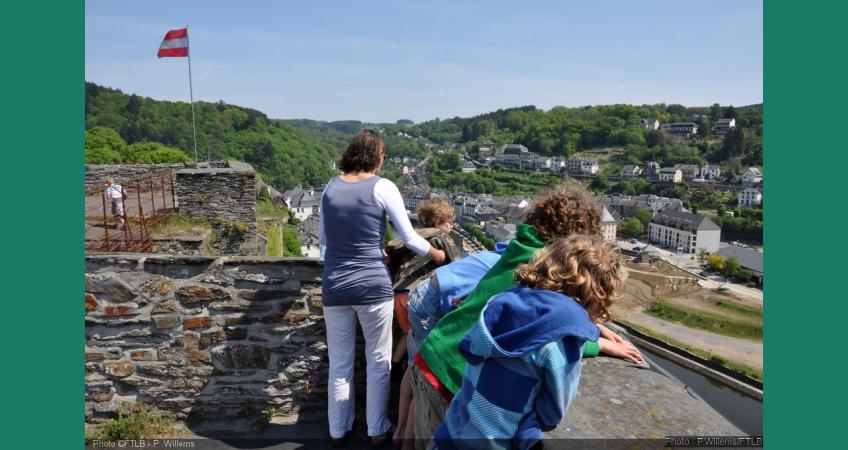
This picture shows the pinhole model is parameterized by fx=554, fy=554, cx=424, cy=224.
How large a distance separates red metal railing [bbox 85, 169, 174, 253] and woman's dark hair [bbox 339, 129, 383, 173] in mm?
4617

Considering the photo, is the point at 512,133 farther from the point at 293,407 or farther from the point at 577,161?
the point at 293,407

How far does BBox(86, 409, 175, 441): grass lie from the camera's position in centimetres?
339

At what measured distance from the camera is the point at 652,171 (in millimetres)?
93062

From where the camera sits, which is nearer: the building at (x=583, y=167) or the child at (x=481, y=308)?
the child at (x=481, y=308)

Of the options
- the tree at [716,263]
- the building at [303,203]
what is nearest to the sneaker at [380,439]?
the tree at [716,263]

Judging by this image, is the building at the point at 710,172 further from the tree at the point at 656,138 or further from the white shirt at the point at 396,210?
the white shirt at the point at 396,210

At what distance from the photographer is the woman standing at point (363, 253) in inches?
113

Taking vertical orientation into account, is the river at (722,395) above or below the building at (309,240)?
below

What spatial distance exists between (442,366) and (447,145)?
198 meters

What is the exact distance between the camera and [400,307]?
10.4 feet

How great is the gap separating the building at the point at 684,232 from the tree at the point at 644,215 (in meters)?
1.12

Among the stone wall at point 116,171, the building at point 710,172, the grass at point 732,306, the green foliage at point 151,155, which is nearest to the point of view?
the stone wall at point 116,171

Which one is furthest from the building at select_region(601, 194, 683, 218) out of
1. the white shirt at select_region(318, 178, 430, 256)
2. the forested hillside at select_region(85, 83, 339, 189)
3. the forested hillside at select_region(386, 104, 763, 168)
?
the white shirt at select_region(318, 178, 430, 256)

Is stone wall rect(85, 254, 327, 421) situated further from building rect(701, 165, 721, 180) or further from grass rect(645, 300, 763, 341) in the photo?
building rect(701, 165, 721, 180)
